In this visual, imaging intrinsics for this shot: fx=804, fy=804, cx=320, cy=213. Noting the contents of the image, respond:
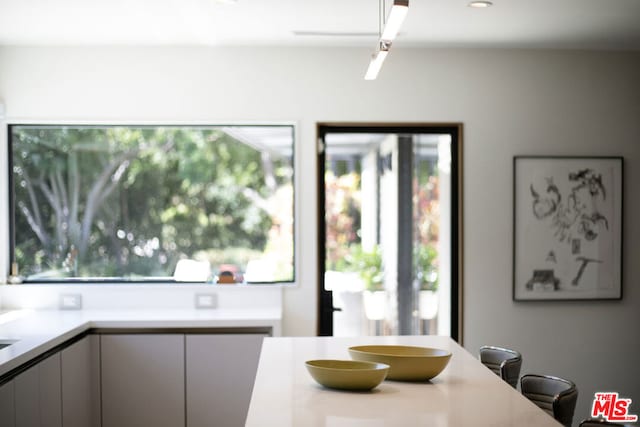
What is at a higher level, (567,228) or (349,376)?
(567,228)

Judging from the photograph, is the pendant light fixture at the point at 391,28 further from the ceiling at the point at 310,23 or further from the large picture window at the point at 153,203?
the large picture window at the point at 153,203

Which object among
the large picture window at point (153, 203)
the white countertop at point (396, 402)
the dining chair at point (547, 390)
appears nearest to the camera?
the white countertop at point (396, 402)

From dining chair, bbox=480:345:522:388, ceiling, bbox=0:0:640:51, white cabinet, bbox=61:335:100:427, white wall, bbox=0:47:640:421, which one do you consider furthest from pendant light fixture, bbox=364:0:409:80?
white cabinet, bbox=61:335:100:427

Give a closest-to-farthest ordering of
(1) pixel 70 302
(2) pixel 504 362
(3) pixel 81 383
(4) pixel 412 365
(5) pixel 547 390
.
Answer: (4) pixel 412 365 < (5) pixel 547 390 < (2) pixel 504 362 < (3) pixel 81 383 < (1) pixel 70 302

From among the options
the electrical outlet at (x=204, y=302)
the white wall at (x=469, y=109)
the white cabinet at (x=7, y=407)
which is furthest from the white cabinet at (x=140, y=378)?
the white cabinet at (x=7, y=407)

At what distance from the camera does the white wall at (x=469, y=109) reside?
550cm

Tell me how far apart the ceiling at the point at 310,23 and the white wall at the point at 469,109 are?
0.13m

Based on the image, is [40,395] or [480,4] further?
[480,4]

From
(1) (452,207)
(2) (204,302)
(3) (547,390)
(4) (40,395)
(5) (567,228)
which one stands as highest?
(1) (452,207)

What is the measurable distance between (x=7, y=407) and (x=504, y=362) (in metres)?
2.22

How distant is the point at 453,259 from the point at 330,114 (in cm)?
135

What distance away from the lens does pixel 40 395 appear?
3984 millimetres

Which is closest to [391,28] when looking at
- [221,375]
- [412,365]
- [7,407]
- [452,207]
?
[412,365]

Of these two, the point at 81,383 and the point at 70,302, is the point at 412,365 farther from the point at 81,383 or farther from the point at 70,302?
the point at 70,302
